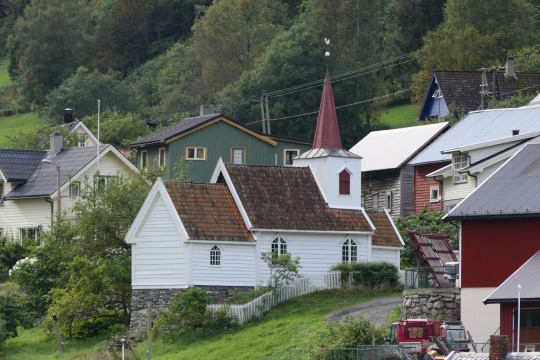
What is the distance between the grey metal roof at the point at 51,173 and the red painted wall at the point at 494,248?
38.6 meters

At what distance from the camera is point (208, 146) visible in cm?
9325

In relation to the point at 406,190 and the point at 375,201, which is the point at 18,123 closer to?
the point at 375,201

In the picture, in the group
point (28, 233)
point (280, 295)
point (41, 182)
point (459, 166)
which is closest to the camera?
point (280, 295)

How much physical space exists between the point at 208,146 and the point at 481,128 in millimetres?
18506

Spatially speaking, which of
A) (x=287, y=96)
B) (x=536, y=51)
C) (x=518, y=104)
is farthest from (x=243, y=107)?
(x=518, y=104)

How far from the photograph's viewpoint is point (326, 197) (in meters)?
72.2

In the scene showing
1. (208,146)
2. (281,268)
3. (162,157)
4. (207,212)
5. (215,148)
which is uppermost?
(208,146)

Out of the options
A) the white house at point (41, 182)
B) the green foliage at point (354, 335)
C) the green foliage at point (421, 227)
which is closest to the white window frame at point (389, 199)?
the green foliage at point (421, 227)

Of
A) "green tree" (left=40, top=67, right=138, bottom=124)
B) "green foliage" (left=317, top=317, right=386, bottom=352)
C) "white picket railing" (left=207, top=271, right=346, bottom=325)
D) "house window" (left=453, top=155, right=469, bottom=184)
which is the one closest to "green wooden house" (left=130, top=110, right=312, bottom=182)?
"house window" (left=453, top=155, right=469, bottom=184)

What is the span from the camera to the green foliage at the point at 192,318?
65.3 meters

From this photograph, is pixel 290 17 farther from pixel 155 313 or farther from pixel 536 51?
pixel 155 313

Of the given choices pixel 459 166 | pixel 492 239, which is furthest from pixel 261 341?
pixel 459 166

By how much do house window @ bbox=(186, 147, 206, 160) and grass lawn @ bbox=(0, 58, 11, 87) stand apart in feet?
235

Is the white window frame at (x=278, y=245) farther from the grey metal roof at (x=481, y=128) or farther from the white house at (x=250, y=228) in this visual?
the grey metal roof at (x=481, y=128)
